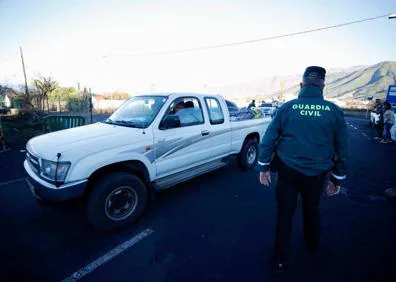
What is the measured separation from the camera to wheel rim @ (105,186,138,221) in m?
3.22

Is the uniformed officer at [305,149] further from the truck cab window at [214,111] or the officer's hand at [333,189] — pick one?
the truck cab window at [214,111]

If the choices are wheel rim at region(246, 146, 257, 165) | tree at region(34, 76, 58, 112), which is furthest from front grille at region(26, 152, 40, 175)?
tree at region(34, 76, 58, 112)

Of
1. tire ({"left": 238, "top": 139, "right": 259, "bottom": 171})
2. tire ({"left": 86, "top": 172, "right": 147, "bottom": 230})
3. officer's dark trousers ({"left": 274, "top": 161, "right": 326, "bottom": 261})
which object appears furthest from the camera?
tire ({"left": 238, "top": 139, "right": 259, "bottom": 171})

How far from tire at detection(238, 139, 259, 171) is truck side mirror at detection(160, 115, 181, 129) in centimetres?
243

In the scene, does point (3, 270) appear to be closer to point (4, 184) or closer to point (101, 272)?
point (101, 272)

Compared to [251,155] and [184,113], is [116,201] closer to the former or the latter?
[184,113]

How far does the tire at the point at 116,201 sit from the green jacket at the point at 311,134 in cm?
200

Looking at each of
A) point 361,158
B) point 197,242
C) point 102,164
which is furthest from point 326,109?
point 361,158

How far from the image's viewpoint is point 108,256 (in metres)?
2.81

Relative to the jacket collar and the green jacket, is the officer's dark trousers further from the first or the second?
the jacket collar

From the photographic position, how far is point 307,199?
2.50m

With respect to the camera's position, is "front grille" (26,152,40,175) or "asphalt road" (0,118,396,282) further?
"front grille" (26,152,40,175)

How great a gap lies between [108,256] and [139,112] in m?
2.26

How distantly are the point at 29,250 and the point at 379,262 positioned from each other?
4.25m
